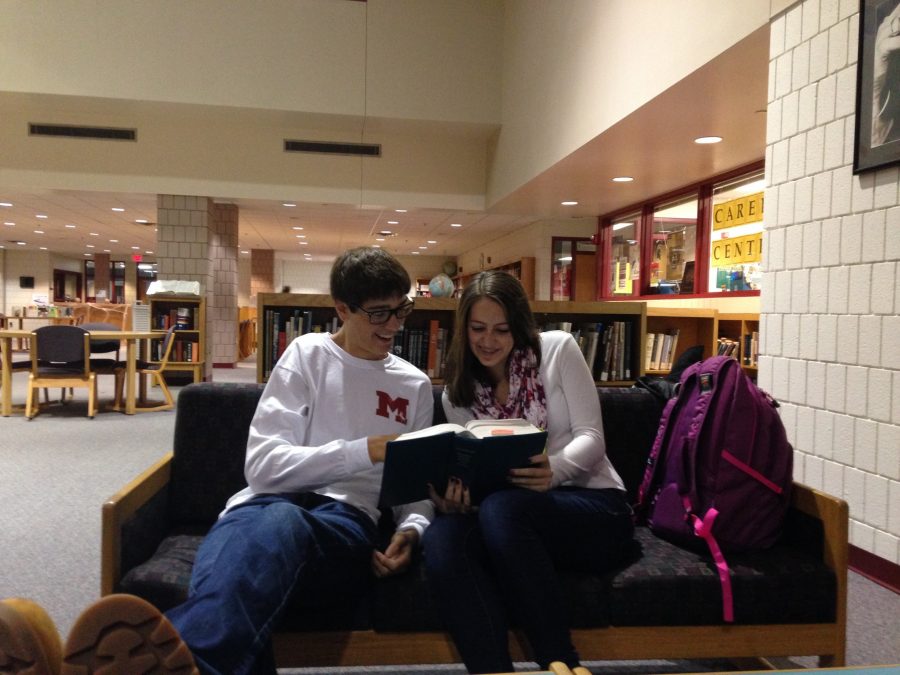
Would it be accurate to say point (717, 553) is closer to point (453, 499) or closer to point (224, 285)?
point (453, 499)

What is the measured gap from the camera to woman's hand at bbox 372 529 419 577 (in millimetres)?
1484

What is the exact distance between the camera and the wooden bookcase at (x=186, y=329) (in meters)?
7.92

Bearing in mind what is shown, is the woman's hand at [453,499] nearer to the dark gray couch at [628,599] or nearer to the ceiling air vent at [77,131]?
the dark gray couch at [628,599]

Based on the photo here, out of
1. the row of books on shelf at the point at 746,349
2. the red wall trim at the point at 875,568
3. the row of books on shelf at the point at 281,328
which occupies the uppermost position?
the row of books on shelf at the point at 281,328

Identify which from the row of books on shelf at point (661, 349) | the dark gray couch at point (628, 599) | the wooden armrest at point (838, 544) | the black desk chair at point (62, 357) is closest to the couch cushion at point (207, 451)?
the dark gray couch at point (628, 599)

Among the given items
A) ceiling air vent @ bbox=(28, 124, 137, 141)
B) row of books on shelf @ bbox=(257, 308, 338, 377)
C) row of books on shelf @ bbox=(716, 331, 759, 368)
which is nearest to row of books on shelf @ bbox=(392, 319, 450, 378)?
row of books on shelf @ bbox=(257, 308, 338, 377)

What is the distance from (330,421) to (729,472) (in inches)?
38.0

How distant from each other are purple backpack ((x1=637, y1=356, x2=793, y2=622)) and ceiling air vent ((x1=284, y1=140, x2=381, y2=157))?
22.5ft

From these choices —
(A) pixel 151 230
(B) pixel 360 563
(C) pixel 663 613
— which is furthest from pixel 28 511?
(A) pixel 151 230

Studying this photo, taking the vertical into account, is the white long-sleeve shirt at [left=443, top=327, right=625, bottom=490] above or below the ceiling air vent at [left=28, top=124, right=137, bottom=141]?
below

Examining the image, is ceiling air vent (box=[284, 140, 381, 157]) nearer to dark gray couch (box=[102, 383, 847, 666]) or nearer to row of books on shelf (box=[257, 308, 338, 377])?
row of books on shelf (box=[257, 308, 338, 377])

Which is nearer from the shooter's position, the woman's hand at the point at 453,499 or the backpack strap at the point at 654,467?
the woman's hand at the point at 453,499

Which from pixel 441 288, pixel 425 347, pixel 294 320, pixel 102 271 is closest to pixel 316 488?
pixel 294 320

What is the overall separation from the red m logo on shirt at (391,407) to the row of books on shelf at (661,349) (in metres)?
4.39
